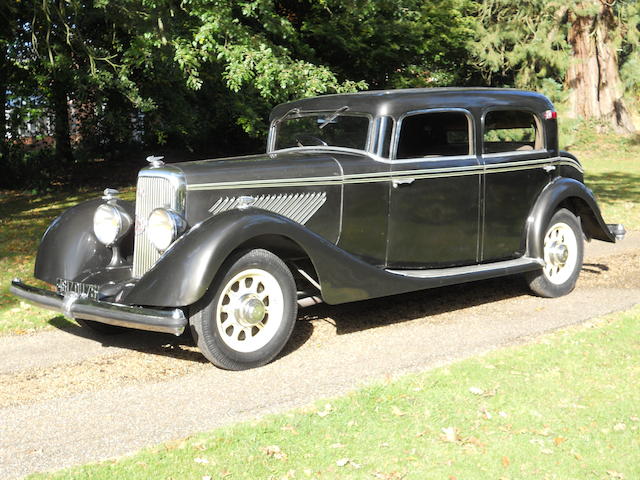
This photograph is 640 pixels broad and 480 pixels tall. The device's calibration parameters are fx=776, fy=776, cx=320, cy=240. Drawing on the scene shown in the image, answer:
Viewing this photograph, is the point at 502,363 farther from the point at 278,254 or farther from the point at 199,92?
the point at 199,92

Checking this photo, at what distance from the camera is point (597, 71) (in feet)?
86.9

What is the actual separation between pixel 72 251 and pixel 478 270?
11.1 ft

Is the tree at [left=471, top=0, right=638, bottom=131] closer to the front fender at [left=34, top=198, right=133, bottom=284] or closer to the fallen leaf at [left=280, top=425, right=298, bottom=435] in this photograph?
the front fender at [left=34, top=198, right=133, bottom=284]

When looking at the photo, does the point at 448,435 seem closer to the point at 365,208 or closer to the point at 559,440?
the point at 559,440

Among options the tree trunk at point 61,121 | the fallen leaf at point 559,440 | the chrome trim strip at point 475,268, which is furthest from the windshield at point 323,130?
the tree trunk at point 61,121

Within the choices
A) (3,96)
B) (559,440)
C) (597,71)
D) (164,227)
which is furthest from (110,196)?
(597,71)

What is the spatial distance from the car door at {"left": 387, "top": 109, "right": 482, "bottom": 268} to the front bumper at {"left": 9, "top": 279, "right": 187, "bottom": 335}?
6.92 ft

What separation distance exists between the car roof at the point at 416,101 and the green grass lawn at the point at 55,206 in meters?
2.97

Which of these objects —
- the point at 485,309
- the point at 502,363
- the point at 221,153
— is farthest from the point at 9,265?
the point at 221,153

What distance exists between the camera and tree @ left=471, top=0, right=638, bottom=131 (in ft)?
79.3

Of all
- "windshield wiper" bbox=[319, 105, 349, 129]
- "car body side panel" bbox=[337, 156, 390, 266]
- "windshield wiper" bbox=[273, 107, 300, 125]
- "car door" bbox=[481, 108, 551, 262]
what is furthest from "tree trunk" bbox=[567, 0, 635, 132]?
"car body side panel" bbox=[337, 156, 390, 266]

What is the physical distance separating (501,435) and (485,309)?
2973 mm

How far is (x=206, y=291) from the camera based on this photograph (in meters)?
5.09

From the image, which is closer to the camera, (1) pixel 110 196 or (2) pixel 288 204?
(2) pixel 288 204
